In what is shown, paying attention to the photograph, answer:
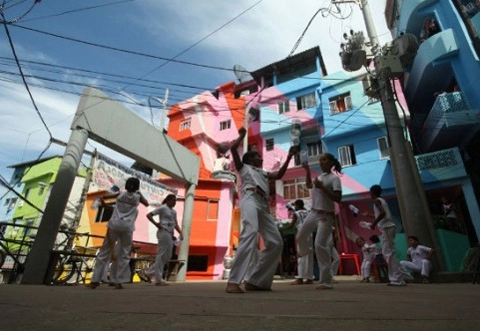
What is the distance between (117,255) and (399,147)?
7322 mm

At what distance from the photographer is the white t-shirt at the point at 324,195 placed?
149 inches

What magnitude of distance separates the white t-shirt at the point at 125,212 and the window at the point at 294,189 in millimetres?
14565

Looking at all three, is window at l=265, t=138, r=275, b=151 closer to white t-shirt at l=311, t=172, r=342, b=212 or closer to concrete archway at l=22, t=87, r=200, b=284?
concrete archway at l=22, t=87, r=200, b=284

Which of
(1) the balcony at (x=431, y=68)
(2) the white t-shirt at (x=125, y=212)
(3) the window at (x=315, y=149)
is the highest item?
(1) the balcony at (x=431, y=68)

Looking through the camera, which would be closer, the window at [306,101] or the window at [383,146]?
the window at [383,146]

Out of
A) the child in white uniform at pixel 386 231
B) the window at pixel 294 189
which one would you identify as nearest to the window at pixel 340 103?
the window at pixel 294 189

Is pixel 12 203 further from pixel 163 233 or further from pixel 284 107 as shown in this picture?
pixel 163 233

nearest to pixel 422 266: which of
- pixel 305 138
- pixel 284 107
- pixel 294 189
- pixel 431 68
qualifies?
pixel 431 68

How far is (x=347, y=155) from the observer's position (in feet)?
54.5

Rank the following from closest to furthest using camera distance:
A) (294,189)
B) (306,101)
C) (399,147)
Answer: (399,147) → (294,189) → (306,101)

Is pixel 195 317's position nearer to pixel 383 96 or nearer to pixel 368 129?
pixel 383 96

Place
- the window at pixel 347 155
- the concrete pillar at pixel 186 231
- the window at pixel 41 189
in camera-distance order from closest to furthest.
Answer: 1. the concrete pillar at pixel 186 231
2. the window at pixel 347 155
3. the window at pixel 41 189

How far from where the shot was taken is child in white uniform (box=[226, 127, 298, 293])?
3.06 metres

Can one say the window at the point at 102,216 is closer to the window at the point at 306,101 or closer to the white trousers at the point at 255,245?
the window at the point at 306,101
